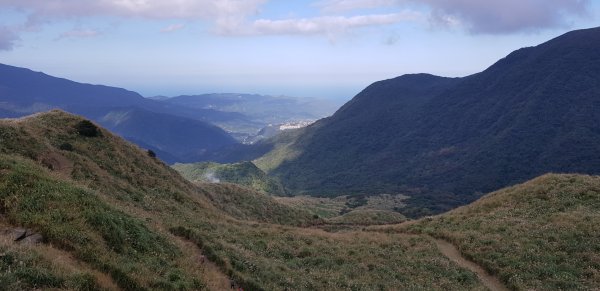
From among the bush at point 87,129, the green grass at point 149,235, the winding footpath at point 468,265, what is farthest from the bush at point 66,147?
the winding footpath at point 468,265

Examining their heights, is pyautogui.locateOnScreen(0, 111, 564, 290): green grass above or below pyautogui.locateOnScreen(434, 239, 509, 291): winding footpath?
above

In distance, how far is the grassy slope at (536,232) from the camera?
23297 mm

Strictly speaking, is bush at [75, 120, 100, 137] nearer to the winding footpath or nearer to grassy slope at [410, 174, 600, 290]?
grassy slope at [410, 174, 600, 290]

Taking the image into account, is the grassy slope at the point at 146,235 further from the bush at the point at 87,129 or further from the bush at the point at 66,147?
the bush at the point at 87,129

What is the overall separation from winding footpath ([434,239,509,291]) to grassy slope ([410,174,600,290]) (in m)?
0.41

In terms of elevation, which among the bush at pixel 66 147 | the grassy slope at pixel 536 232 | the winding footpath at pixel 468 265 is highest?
the bush at pixel 66 147

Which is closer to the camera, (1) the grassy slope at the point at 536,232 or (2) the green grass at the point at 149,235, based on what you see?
(2) the green grass at the point at 149,235

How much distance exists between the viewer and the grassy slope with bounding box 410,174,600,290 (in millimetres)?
23297

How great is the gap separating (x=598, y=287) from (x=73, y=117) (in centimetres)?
4463

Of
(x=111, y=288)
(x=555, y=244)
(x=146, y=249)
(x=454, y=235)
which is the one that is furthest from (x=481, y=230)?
(x=111, y=288)

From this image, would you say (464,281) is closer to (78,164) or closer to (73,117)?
(78,164)

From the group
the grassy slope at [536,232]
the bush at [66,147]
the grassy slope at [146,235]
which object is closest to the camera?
the grassy slope at [146,235]

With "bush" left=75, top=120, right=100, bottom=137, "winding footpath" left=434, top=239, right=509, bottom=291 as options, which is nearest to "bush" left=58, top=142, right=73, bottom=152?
"bush" left=75, top=120, right=100, bottom=137

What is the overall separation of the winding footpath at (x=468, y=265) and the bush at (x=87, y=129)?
32.4 meters
